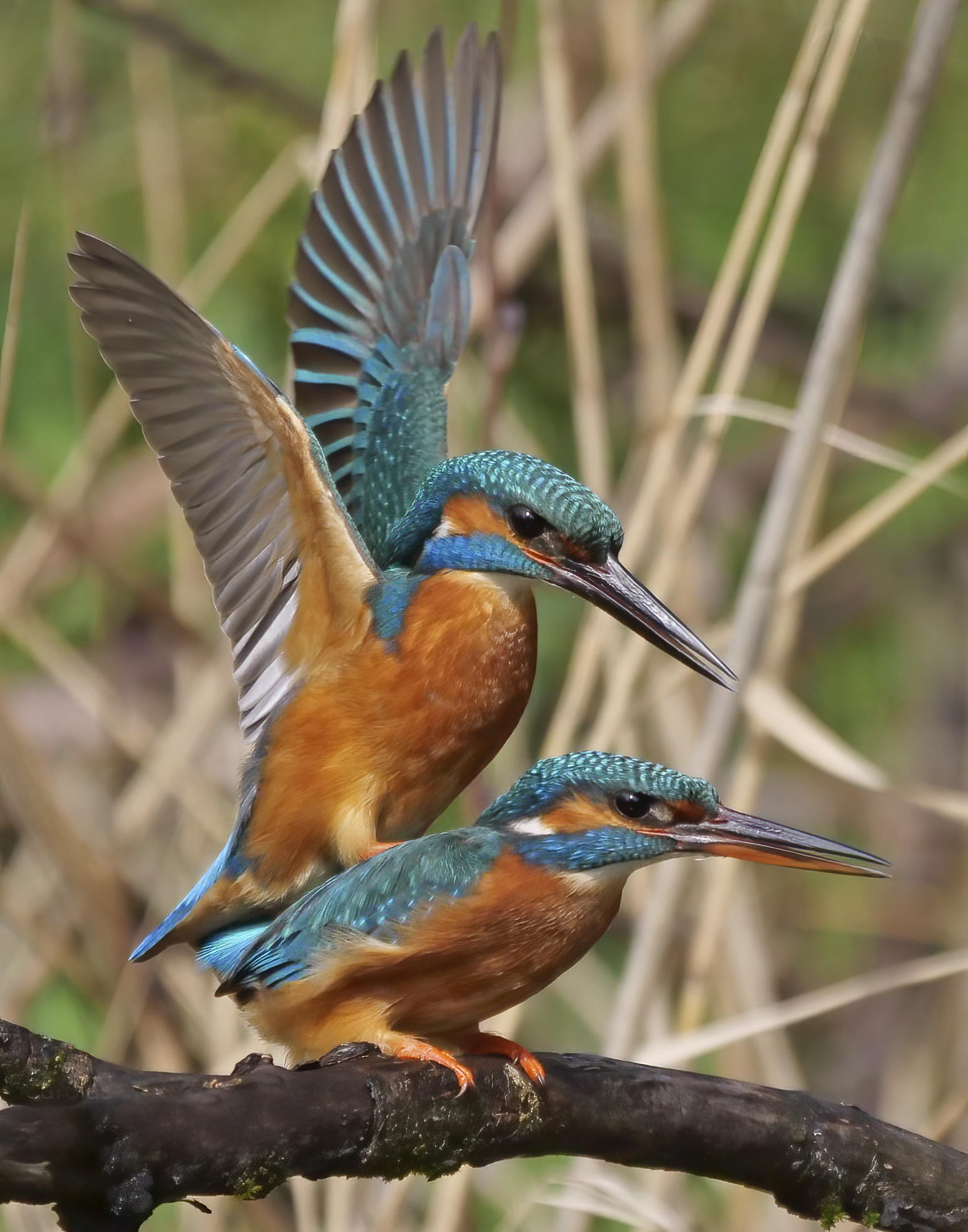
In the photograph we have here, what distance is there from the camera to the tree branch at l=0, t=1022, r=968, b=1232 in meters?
1.31

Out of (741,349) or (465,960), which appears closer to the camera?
(465,960)

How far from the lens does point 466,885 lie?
183 cm

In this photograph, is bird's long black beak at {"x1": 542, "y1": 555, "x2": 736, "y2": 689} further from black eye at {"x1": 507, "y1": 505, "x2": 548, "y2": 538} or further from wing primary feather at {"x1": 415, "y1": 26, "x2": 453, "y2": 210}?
wing primary feather at {"x1": 415, "y1": 26, "x2": 453, "y2": 210}

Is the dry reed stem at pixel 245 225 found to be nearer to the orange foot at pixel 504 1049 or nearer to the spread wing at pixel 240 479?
the spread wing at pixel 240 479

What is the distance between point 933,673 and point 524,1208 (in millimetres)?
2677

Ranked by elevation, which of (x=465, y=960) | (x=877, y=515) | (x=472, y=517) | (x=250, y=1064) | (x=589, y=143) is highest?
(x=589, y=143)

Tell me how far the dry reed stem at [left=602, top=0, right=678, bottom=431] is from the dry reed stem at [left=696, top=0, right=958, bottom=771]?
36 cm

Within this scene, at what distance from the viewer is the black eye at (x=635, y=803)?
1826 millimetres

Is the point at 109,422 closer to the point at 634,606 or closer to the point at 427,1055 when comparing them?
the point at 634,606

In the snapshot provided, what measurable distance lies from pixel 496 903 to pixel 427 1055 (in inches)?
6.9

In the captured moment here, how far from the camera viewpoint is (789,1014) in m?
2.25

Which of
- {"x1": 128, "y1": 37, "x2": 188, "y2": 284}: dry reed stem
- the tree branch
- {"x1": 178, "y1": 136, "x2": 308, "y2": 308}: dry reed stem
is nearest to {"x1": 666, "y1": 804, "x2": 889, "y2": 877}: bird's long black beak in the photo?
the tree branch

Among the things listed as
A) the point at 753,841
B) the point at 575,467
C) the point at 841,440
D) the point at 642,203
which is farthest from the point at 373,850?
the point at 575,467

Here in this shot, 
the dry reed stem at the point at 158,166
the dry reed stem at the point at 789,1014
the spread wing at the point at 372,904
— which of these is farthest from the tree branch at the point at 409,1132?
the dry reed stem at the point at 158,166
